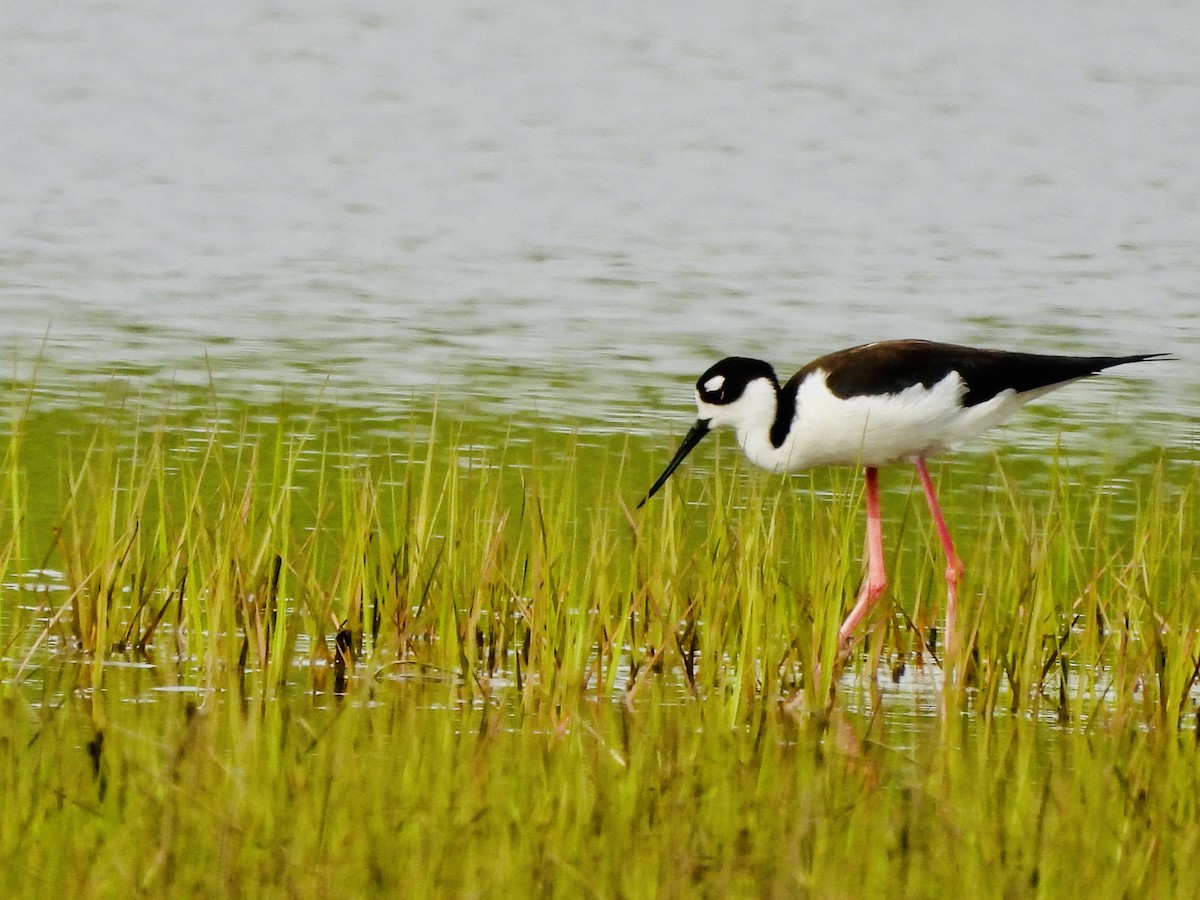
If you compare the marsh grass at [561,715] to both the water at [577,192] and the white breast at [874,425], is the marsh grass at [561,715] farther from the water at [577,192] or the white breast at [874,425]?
the water at [577,192]

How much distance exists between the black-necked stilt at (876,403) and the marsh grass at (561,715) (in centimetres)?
40

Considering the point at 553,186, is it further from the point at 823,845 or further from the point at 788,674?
the point at 823,845

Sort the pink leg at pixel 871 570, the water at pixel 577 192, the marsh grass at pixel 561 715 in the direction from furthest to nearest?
the water at pixel 577 192
the pink leg at pixel 871 570
the marsh grass at pixel 561 715

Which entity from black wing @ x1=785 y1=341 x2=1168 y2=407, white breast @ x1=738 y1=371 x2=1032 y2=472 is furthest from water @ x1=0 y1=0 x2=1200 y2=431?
black wing @ x1=785 y1=341 x2=1168 y2=407

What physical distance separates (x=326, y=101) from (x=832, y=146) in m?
5.83

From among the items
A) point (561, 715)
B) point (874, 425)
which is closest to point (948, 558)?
point (874, 425)

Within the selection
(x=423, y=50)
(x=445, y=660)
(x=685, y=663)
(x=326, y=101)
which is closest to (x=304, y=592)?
(x=445, y=660)

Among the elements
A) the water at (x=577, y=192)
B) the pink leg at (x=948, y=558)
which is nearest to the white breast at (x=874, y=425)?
the pink leg at (x=948, y=558)

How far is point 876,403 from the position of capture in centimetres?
738

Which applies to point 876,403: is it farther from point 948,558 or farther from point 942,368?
point 948,558

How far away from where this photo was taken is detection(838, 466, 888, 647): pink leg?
281 inches

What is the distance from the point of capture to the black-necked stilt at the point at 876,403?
743cm

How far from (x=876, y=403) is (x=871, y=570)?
0.65m

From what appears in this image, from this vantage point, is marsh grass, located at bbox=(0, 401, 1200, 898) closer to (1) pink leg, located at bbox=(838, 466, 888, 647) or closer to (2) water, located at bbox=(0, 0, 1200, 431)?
(1) pink leg, located at bbox=(838, 466, 888, 647)
